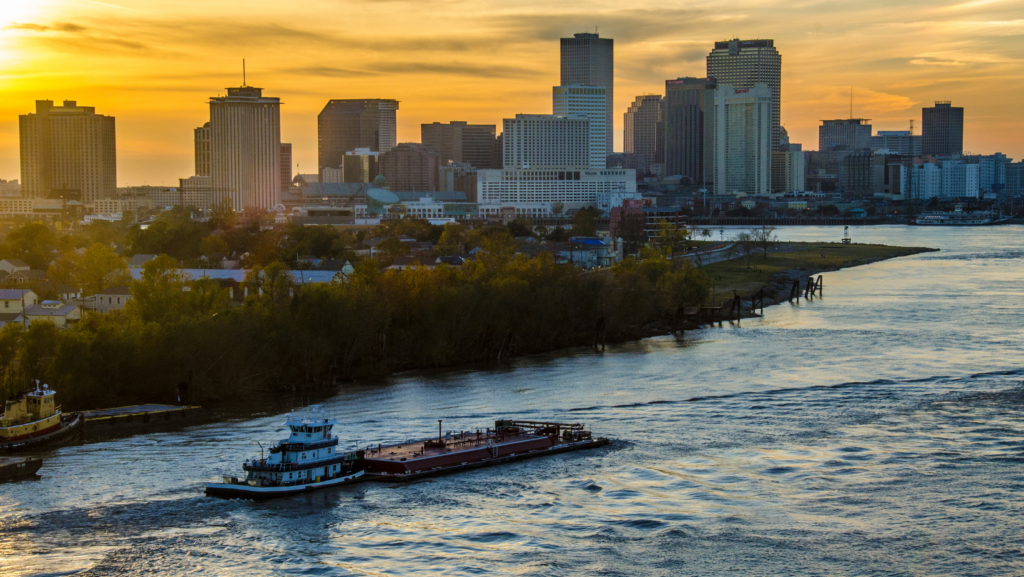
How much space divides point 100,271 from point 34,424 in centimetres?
2902

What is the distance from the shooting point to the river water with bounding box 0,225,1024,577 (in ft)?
72.5

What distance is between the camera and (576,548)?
22.6 metres

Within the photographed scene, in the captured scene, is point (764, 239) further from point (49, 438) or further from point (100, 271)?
point (49, 438)

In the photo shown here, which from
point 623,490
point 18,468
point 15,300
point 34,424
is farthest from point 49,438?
point 15,300

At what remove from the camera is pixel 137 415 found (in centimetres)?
3319

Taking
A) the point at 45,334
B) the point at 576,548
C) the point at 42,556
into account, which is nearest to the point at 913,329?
the point at 576,548

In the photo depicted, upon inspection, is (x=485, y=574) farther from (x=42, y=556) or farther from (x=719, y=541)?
(x=42, y=556)

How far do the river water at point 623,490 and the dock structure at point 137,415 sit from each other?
4.89 ft

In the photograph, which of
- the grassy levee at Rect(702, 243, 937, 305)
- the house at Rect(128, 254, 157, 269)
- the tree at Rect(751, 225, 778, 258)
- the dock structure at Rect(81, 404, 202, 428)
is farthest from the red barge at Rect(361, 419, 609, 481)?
the tree at Rect(751, 225, 778, 258)

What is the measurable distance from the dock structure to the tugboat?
1344mm

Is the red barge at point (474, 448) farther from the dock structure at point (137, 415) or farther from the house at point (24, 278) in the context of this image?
the house at point (24, 278)

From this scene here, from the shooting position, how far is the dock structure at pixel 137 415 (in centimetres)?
3259

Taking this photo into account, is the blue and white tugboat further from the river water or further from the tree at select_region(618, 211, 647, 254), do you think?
the tree at select_region(618, 211, 647, 254)

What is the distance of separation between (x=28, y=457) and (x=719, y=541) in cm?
1722
